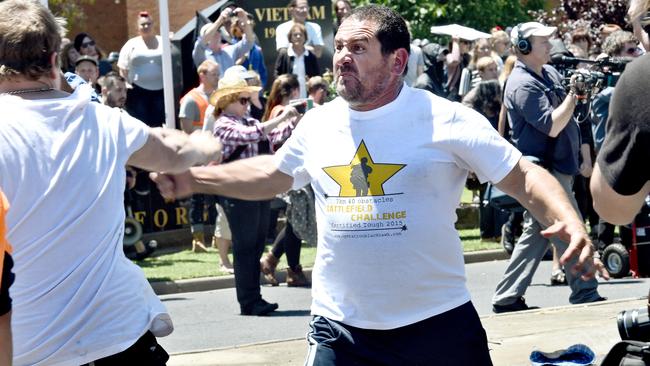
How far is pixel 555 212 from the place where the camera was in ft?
14.6

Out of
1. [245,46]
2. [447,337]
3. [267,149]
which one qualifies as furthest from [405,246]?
[245,46]

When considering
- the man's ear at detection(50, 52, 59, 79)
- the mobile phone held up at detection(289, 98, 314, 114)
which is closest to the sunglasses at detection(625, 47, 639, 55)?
the mobile phone held up at detection(289, 98, 314, 114)

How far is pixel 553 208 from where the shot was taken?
4.47 meters

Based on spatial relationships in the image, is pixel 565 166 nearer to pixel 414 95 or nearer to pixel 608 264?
pixel 608 264

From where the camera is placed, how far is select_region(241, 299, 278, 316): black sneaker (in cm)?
1029

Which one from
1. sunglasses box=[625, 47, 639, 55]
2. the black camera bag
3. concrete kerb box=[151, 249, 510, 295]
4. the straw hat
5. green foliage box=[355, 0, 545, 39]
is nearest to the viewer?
the black camera bag

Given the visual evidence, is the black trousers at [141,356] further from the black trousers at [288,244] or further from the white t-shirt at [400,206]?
the black trousers at [288,244]

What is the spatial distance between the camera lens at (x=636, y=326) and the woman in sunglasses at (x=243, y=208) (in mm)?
6154

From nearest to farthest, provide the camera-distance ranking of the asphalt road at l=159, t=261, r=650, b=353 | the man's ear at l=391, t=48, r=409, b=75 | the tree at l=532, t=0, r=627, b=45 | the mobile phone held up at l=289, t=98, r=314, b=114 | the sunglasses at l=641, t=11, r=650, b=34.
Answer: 1. the sunglasses at l=641, t=11, r=650, b=34
2. the man's ear at l=391, t=48, r=409, b=75
3. the asphalt road at l=159, t=261, r=650, b=353
4. the mobile phone held up at l=289, t=98, r=314, b=114
5. the tree at l=532, t=0, r=627, b=45

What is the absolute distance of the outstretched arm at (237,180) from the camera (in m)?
4.66

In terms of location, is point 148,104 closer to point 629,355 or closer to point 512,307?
point 512,307

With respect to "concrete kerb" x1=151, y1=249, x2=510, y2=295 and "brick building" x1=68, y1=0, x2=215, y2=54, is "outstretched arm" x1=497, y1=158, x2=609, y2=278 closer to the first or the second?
"concrete kerb" x1=151, y1=249, x2=510, y2=295

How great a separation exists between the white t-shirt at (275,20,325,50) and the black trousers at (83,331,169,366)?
12.1 m

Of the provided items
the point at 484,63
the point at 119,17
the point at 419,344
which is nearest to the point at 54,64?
the point at 419,344
